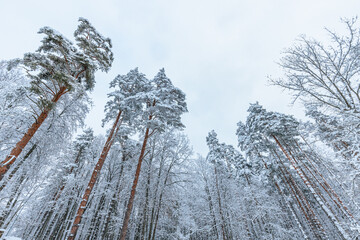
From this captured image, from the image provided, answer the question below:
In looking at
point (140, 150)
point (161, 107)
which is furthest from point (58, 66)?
point (140, 150)

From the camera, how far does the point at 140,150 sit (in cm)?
1391

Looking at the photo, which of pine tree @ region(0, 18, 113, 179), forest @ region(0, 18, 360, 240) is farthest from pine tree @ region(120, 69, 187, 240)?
pine tree @ region(0, 18, 113, 179)

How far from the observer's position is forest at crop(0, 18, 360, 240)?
6.14m

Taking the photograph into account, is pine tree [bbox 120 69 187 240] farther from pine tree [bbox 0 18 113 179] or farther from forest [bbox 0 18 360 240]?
pine tree [bbox 0 18 113 179]

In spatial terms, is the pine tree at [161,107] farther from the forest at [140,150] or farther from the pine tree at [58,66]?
the pine tree at [58,66]

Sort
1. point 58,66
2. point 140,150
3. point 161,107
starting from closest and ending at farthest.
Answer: point 58,66, point 161,107, point 140,150

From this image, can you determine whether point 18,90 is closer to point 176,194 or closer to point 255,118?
point 176,194

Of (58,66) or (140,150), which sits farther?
(140,150)

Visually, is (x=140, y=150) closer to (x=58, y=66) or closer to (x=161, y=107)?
(x=161, y=107)

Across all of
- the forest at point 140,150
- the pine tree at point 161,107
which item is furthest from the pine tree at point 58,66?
the pine tree at point 161,107

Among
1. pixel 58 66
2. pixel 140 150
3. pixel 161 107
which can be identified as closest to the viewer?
pixel 58 66

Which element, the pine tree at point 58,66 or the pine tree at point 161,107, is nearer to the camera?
the pine tree at point 58,66

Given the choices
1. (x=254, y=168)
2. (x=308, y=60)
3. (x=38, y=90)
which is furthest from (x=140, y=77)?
(x=254, y=168)

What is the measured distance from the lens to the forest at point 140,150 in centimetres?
614
